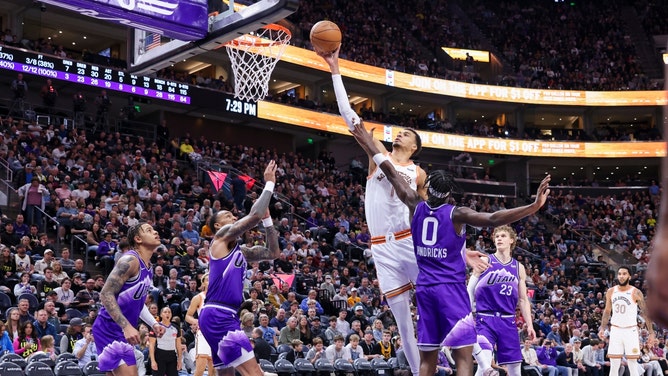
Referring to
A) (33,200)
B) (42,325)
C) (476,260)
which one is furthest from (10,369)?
(33,200)

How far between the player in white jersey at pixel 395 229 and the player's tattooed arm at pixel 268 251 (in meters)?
0.89

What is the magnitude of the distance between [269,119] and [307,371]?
65.2 ft

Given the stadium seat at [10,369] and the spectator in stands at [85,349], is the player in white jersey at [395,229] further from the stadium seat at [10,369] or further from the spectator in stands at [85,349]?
the spectator in stands at [85,349]

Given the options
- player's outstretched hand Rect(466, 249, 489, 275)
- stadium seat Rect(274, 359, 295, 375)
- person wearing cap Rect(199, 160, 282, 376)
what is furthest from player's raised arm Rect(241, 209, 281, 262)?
stadium seat Rect(274, 359, 295, 375)

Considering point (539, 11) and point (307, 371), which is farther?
point (539, 11)

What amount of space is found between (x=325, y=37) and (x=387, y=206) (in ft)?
5.31

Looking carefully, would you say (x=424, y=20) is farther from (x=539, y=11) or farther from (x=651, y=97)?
(x=651, y=97)

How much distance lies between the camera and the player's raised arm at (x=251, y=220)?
6.81 meters

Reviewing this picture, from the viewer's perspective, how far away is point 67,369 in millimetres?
11117

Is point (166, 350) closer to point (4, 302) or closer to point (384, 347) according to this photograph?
point (4, 302)

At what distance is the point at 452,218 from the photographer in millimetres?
6125

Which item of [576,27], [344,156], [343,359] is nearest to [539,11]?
[576,27]

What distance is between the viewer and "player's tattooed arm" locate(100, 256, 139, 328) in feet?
22.4

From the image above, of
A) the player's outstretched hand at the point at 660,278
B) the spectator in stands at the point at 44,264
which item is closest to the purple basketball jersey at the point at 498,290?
the player's outstretched hand at the point at 660,278
